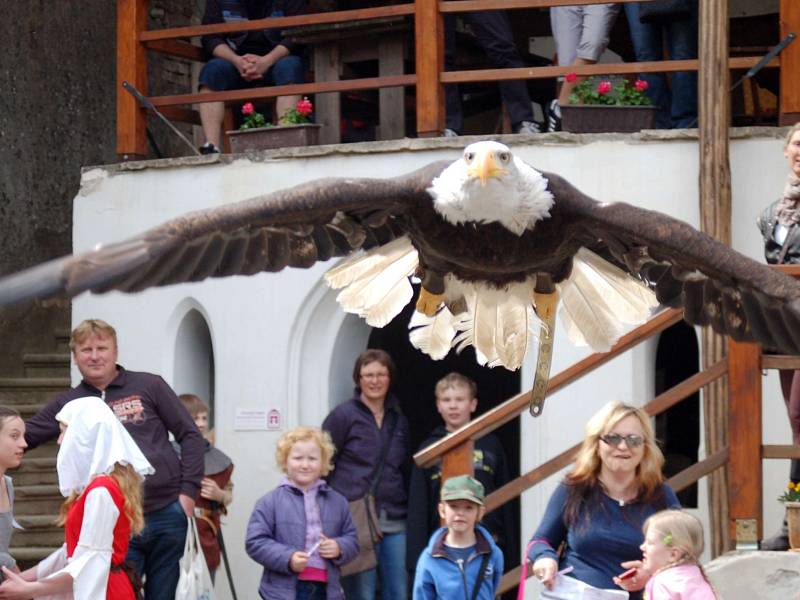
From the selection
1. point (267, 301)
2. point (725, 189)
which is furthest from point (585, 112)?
point (267, 301)

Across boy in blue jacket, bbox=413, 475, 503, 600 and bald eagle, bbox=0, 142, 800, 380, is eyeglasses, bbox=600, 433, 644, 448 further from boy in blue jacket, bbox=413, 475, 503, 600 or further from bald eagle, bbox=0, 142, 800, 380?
boy in blue jacket, bbox=413, 475, 503, 600

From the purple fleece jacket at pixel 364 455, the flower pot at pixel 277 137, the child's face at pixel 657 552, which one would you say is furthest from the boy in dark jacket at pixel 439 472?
the child's face at pixel 657 552

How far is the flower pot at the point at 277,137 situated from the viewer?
352 inches

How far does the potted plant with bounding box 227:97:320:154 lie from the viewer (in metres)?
8.95

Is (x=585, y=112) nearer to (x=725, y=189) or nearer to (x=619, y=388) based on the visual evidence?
(x=725, y=189)

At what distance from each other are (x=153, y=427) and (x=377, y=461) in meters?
1.26

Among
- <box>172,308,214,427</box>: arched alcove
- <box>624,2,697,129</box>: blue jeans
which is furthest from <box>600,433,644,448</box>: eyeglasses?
<box>172,308,214,427</box>: arched alcove

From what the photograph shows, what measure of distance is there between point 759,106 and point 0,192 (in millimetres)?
4856

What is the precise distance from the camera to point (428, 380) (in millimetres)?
10594

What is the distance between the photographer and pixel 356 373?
26.1 ft

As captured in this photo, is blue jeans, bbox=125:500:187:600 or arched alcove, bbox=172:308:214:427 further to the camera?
arched alcove, bbox=172:308:214:427

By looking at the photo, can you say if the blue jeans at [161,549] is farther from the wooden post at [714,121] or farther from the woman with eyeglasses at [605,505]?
the wooden post at [714,121]

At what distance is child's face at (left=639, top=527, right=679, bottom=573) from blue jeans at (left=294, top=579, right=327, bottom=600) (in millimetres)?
2202

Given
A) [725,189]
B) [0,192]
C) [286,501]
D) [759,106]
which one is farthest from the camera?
[0,192]
